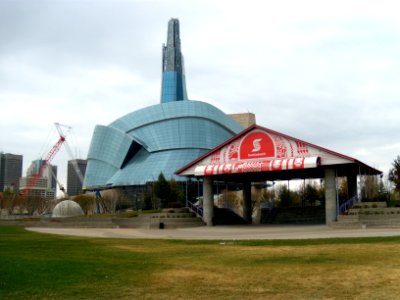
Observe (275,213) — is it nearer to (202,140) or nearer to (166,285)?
(166,285)

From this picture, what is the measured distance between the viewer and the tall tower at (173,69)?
558ft

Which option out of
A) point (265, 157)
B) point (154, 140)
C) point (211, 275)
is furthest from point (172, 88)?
point (211, 275)

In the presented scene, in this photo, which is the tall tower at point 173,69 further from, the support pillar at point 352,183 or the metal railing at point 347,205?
the metal railing at point 347,205

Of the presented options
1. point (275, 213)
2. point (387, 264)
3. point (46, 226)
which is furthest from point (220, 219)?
point (387, 264)

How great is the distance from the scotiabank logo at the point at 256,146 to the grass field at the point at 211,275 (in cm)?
2693

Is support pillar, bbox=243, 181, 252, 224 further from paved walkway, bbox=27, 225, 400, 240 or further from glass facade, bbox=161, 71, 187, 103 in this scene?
glass facade, bbox=161, 71, 187, 103

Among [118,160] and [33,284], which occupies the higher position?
[118,160]

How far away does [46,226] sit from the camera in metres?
56.9

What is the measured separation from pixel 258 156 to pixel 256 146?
1.02m

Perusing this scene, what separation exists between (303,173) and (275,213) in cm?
618

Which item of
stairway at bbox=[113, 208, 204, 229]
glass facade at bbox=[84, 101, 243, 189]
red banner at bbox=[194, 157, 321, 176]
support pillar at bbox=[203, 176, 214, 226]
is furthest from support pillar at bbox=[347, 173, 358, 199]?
glass facade at bbox=[84, 101, 243, 189]

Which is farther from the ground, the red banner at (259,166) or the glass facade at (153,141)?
the glass facade at (153,141)

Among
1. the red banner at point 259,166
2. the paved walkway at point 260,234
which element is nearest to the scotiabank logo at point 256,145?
the red banner at point 259,166

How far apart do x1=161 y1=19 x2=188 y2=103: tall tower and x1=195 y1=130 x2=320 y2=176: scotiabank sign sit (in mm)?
121000
